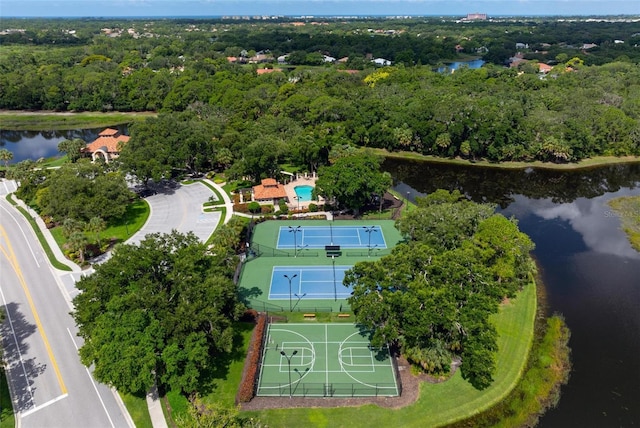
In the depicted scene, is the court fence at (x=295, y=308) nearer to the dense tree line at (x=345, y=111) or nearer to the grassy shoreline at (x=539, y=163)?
the dense tree line at (x=345, y=111)

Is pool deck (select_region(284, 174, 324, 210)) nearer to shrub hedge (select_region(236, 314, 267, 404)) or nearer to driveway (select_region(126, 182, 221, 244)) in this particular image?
driveway (select_region(126, 182, 221, 244))

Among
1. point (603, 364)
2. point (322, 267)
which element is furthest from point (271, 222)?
point (603, 364)

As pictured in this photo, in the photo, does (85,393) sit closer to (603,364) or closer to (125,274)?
(125,274)

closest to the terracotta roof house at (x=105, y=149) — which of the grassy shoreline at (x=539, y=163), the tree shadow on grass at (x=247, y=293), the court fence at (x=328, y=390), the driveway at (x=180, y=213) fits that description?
the driveway at (x=180, y=213)

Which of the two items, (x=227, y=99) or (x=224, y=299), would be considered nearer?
(x=224, y=299)

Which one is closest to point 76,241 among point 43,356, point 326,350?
point 43,356

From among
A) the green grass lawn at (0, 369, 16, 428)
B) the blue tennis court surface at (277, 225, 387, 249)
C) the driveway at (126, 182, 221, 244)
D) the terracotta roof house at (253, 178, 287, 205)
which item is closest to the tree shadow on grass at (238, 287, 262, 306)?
the blue tennis court surface at (277, 225, 387, 249)

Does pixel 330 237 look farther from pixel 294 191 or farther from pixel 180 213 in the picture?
pixel 180 213

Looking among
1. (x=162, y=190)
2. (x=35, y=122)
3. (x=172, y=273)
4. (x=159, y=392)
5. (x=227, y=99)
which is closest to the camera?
(x=159, y=392)
